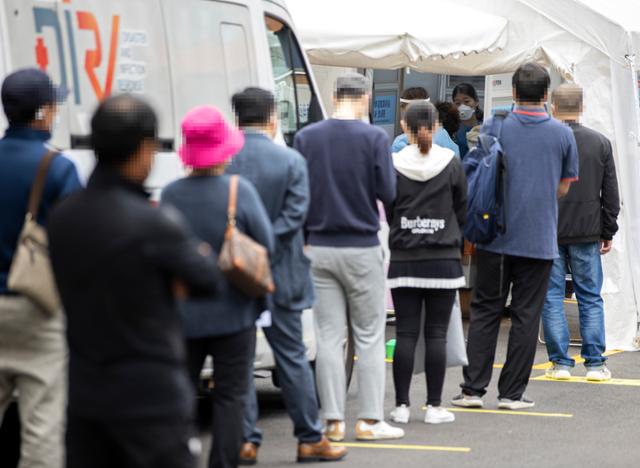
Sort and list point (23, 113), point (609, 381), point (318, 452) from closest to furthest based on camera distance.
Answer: point (23, 113) < point (318, 452) < point (609, 381)

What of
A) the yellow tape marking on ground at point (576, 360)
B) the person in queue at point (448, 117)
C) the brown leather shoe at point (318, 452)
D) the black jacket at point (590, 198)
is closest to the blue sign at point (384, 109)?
the person in queue at point (448, 117)

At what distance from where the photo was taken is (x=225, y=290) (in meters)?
5.80

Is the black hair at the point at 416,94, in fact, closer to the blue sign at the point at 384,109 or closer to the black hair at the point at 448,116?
the black hair at the point at 448,116

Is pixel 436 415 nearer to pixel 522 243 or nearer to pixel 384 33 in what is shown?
pixel 522 243

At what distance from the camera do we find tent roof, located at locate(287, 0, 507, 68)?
1244 centimetres

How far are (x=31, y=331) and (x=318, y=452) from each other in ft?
6.84

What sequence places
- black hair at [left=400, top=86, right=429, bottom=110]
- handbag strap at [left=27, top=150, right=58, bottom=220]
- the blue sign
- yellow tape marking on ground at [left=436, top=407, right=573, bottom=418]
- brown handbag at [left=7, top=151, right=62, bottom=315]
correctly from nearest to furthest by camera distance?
brown handbag at [left=7, top=151, right=62, bottom=315] → handbag strap at [left=27, top=150, right=58, bottom=220] → yellow tape marking on ground at [left=436, top=407, right=573, bottom=418] → black hair at [left=400, top=86, right=429, bottom=110] → the blue sign

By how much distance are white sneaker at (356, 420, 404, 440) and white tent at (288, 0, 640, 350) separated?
4.61 m

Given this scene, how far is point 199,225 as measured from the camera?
586 cm

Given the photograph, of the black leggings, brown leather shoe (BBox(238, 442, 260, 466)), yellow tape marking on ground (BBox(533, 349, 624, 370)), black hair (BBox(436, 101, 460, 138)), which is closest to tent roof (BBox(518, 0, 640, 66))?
black hair (BBox(436, 101, 460, 138))

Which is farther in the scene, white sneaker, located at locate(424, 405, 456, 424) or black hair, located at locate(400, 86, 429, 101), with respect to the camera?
black hair, located at locate(400, 86, 429, 101)

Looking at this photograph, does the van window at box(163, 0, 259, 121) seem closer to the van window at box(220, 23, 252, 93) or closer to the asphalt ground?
the van window at box(220, 23, 252, 93)

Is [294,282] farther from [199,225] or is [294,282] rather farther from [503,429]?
[503,429]

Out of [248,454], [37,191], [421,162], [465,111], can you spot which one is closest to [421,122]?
[421,162]
